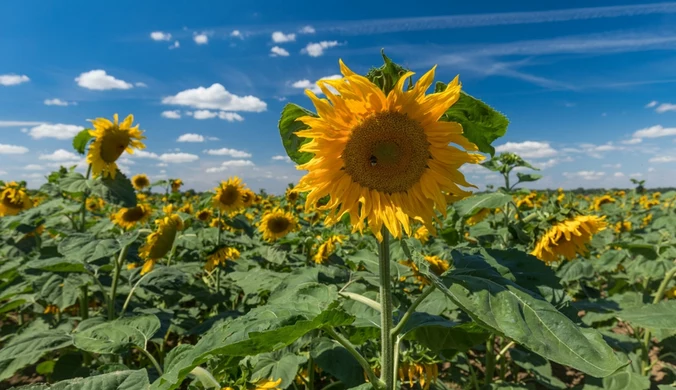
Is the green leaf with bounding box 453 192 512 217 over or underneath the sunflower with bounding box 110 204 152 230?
over

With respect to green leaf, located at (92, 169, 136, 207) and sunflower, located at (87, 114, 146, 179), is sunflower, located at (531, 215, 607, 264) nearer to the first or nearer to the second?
green leaf, located at (92, 169, 136, 207)

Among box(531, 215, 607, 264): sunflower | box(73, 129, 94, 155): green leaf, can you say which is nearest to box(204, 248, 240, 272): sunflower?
box(73, 129, 94, 155): green leaf

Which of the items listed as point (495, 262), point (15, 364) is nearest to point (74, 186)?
point (15, 364)

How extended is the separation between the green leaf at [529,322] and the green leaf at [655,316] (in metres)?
1.01

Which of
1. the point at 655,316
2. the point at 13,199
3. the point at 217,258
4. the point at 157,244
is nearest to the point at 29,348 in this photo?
the point at 157,244

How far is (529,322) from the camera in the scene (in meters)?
1.25

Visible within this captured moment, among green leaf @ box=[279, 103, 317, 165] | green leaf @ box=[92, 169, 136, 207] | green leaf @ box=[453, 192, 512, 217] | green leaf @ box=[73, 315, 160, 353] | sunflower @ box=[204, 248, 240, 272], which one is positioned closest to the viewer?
green leaf @ box=[279, 103, 317, 165]

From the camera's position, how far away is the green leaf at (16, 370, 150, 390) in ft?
4.87

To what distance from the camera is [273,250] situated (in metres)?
4.93

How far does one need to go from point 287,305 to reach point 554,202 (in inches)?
113

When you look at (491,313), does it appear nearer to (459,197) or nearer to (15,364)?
(459,197)

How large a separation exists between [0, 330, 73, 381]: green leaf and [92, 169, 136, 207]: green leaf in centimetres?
131

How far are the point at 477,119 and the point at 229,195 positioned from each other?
5.21 metres

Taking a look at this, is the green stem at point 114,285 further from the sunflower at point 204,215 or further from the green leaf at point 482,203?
the sunflower at point 204,215
